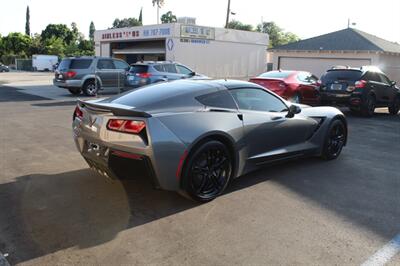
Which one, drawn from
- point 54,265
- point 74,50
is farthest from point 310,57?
point 74,50

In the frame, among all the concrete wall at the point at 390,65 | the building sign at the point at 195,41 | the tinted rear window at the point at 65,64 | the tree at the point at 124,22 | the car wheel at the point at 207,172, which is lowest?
the car wheel at the point at 207,172

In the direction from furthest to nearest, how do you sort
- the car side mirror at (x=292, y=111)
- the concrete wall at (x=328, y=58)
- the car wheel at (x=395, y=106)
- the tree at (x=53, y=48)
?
the tree at (x=53, y=48) → the concrete wall at (x=328, y=58) → the car wheel at (x=395, y=106) → the car side mirror at (x=292, y=111)

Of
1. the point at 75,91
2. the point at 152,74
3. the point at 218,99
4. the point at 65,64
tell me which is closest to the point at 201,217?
the point at 218,99

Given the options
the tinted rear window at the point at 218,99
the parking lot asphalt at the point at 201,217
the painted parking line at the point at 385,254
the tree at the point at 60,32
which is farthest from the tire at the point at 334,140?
the tree at the point at 60,32

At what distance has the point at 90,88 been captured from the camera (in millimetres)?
17547

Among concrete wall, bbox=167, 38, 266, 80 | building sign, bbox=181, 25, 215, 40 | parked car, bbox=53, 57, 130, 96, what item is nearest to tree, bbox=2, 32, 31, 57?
concrete wall, bbox=167, 38, 266, 80

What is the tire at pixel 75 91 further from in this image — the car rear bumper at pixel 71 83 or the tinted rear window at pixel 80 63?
the tinted rear window at pixel 80 63

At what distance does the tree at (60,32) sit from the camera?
3477 inches

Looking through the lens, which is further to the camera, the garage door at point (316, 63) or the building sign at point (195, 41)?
the building sign at point (195, 41)

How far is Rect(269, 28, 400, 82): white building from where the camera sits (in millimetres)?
21442

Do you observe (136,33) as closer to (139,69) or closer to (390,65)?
(139,69)

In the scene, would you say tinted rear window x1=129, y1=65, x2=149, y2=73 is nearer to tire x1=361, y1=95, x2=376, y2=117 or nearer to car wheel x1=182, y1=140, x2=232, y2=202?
tire x1=361, y1=95, x2=376, y2=117

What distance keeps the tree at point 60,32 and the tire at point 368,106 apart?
283ft

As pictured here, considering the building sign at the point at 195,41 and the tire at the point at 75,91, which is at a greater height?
the building sign at the point at 195,41
